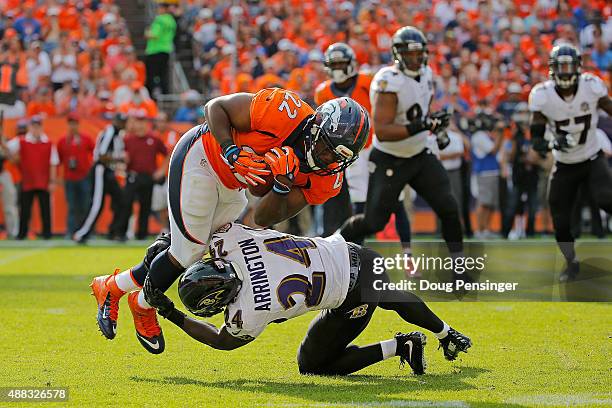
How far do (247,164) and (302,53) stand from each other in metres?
13.0

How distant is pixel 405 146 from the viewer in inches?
325

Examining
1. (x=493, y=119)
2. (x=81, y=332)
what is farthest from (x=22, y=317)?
(x=493, y=119)

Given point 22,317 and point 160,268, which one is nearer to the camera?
point 160,268

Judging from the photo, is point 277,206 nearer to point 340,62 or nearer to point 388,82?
point 388,82

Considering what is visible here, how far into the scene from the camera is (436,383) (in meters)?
4.91

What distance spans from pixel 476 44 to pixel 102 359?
45.9 ft

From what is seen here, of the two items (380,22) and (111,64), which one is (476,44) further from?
(111,64)

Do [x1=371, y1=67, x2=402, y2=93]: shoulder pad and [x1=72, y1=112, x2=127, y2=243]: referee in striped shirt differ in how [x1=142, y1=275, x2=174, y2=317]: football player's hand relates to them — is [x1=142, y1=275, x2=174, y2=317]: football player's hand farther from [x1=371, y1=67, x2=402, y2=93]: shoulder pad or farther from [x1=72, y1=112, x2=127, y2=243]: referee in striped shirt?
[x1=72, y1=112, x2=127, y2=243]: referee in striped shirt

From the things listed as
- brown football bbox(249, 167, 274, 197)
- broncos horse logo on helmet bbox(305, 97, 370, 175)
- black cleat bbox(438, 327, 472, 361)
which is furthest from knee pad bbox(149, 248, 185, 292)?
black cleat bbox(438, 327, 472, 361)

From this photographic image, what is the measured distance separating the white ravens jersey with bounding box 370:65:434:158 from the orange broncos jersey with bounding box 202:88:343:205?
295 centimetres

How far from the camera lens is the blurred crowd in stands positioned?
597 inches

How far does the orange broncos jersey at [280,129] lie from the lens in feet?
17.1

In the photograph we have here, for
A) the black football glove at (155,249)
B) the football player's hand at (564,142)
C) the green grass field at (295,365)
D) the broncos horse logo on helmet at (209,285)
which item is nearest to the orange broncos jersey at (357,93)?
the football player's hand at (564,142)

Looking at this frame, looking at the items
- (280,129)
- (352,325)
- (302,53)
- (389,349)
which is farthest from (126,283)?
(302,53)
